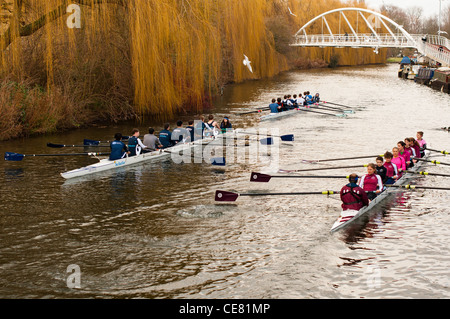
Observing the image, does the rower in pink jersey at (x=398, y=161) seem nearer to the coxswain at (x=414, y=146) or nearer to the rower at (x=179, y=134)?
the coxswain at (x=414, y=146)

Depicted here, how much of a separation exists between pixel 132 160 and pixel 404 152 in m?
9.76

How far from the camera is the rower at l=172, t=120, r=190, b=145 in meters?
20.5

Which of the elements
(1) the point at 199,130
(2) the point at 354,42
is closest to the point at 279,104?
(1) the point at 199,130

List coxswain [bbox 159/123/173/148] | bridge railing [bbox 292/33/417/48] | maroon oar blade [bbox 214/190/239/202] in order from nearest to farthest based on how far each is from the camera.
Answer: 1. maroon oar blade [bbox 214/190/239/202]
2. coxswain [bbox 159/123/173/148]
3. bridge railing [bbox 292/33/417/48]

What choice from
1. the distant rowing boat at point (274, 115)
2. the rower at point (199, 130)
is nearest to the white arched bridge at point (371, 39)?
the distant rowing boat at point (274, 115)

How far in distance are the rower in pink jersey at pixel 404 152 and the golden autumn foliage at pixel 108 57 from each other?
40.4 ft

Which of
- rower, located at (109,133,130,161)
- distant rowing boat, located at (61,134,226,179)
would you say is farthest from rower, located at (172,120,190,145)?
rower, located at (109,133,130,161)

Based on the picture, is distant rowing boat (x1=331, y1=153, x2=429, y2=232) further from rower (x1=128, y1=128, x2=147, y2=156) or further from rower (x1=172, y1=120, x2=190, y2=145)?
rower (x1=172, y1=120, x2=190, y2=145)

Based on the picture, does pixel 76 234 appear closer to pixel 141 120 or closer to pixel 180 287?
pixel 180 287

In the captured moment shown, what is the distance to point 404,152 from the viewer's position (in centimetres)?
1695

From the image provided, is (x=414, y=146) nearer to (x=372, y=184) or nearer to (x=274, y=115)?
(x=372, y=184)

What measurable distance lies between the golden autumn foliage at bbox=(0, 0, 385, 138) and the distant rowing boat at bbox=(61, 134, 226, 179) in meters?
4.84
